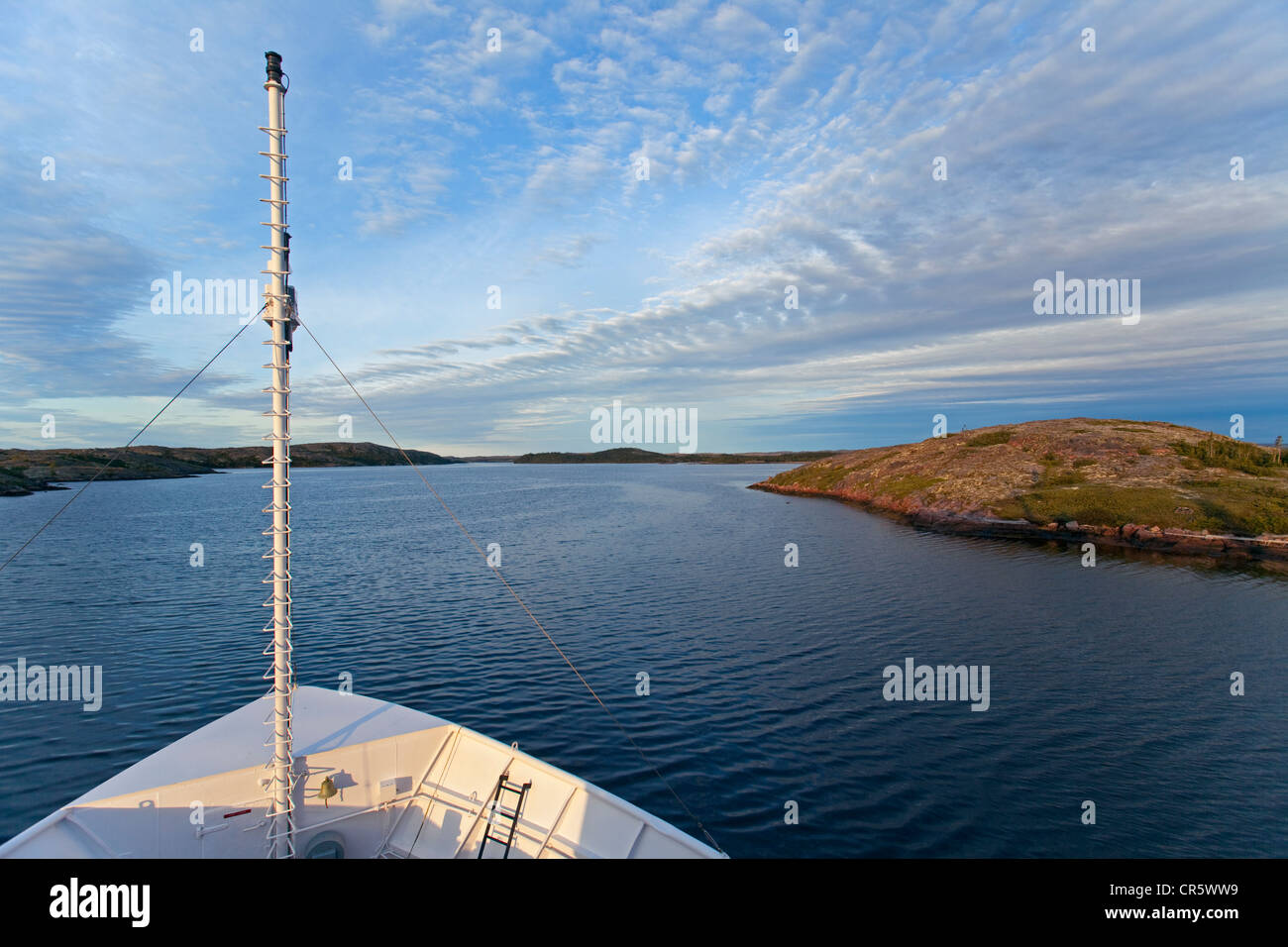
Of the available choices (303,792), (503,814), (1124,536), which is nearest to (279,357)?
(303,792)

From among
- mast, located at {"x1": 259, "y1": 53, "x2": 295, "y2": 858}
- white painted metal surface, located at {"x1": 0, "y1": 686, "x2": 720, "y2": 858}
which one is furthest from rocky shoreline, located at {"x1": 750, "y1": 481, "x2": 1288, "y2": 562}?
mast, located at {"x1": 259, "y1": 53, "x2": 295, "y2": 858}

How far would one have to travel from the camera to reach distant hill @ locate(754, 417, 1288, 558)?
72125 mm

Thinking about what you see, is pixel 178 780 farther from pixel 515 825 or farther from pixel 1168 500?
pixel 1168 500

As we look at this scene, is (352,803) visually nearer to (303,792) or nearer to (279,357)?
(303,792)

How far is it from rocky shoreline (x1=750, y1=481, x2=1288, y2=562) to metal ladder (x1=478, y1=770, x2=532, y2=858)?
79731mm

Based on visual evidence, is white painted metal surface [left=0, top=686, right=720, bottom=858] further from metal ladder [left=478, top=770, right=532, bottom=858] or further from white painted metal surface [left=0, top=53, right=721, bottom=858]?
metal ladder [left=478, top=770, right=532, bottom=858]

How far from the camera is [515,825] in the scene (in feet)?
50.3

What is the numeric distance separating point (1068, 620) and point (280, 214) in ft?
167

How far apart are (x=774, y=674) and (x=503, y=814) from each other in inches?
772

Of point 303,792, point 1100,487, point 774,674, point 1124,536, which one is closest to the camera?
point 303,792

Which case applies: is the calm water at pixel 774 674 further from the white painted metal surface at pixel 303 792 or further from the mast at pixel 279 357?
the mast at pixel 279 357

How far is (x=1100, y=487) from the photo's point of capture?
288 feet

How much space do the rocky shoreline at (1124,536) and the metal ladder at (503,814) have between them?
262 feet
